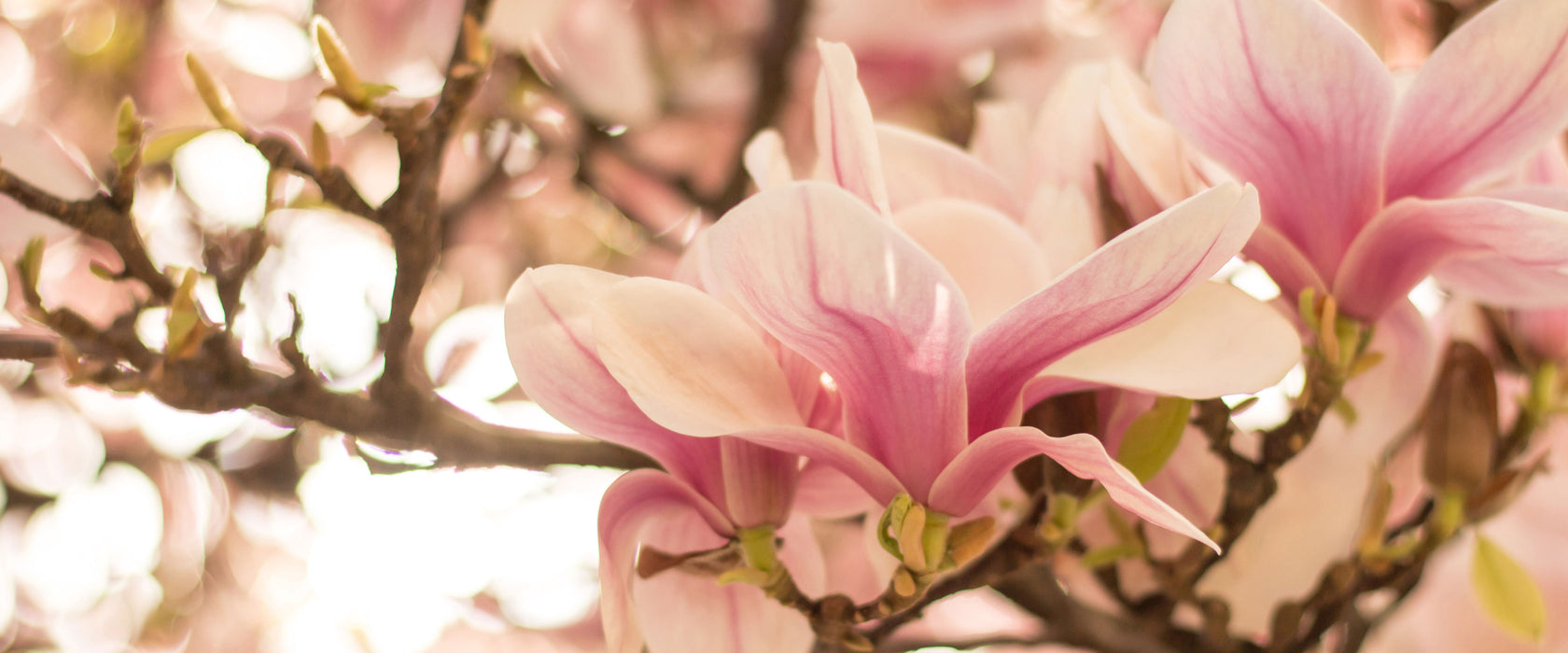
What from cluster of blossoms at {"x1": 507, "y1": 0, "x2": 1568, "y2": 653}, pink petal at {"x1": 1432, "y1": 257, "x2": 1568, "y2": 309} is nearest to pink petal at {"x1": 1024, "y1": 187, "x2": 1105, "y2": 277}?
cluster of blossoms at {"x1": 507, "y1": 0, "x2": 1568, "y2": 653}

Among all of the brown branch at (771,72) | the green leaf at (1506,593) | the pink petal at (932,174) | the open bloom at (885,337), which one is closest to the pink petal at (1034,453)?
the open bloom at (885,337)

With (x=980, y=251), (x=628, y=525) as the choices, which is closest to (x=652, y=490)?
(x=628, y=525)

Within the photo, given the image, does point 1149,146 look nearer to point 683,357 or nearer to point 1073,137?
point 1073,137

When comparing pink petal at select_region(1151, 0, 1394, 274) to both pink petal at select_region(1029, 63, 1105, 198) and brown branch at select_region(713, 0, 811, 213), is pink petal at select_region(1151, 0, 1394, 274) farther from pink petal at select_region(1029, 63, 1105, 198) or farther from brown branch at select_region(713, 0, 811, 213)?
brown branch at select_region(713, 0, 811, 213)

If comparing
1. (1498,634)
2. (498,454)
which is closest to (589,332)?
(498,454)

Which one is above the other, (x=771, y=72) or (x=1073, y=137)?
(x=1073, y=137)

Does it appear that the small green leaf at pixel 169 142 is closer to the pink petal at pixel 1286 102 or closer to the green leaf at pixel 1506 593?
the pink petal at pixel 1286 102
